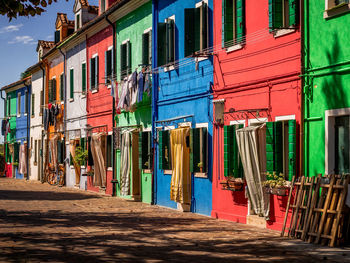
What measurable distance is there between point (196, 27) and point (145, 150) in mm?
5515

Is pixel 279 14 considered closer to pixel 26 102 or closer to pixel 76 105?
pixel 76 105

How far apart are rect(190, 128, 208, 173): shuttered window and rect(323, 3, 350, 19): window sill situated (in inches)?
233

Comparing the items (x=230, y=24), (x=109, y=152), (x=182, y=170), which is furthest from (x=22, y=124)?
(x=230, y=24)

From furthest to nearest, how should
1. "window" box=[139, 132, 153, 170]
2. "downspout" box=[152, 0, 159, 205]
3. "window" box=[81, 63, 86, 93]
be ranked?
"window" box=[81, 63, 86, 93], "window" box=[139, 132, 153, 170], "downspout" box=[152, 0, 159, 205]

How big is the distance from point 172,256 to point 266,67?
5.94m

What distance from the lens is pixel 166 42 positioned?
20250 mm

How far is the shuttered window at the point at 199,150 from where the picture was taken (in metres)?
17.4

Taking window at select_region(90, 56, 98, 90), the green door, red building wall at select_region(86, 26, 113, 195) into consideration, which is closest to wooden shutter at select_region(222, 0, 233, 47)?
the green door

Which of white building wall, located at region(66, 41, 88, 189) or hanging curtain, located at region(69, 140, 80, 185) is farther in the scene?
hanging curtain, located at region(69, 140, 80, 185)

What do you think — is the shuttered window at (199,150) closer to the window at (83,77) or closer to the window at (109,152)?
the window at (109,152)

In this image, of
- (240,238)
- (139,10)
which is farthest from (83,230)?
(139,10)

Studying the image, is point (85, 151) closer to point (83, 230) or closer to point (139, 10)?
point (139, 10)

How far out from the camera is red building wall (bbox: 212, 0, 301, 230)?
44.6 feet

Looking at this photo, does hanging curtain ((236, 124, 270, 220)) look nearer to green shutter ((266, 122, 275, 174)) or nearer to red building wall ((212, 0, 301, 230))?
red building wall ((212, 0, 301, 230))
